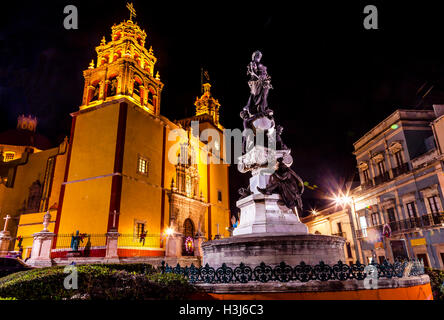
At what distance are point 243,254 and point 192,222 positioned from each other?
72.4 feet

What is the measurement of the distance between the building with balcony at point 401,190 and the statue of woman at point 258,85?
13.5 m

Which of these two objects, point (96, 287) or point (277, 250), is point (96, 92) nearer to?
point (96, 287)

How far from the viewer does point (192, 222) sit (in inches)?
1102

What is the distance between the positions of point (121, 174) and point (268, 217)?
15076 mm

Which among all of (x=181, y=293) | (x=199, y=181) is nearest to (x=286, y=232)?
(x=181, y=293)

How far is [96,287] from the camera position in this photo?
484 cm

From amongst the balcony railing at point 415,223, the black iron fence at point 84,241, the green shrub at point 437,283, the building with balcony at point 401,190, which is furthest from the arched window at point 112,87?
the balcony railing at point 415,223

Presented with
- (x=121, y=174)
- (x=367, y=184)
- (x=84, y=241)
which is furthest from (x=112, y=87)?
(x=367, y=184)

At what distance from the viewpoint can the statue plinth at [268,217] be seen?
765 cm

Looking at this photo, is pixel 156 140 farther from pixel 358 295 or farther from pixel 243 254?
pixel 358 295

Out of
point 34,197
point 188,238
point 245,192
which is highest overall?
point 34,197

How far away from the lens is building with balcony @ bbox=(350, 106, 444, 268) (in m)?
18.0
